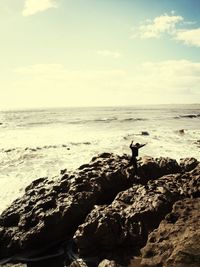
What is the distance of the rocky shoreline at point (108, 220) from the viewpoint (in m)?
7.66

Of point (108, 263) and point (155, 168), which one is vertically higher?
point (155, 168)

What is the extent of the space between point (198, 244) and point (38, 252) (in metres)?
4.96

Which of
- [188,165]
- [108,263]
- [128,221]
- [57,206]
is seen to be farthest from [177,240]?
[188,165]

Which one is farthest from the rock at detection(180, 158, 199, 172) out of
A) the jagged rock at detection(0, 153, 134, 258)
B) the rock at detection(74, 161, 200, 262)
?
the rock at detection(74, 161, 200, 262)

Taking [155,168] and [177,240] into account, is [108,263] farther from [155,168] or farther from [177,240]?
[155,168]

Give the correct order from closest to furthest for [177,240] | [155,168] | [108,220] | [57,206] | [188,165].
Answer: [177,240] → [108,220] → [57,206] → [155,168] → [188,165]

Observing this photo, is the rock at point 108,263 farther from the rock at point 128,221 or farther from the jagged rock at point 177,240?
the jagged rock at point 177,240

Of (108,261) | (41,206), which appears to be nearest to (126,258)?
(108,261)

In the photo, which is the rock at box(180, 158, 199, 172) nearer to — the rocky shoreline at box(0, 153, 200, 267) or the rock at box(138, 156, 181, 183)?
the rock at box(138, 156, 181, 183)

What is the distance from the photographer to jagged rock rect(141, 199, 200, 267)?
21.5 ft

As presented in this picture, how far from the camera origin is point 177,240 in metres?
7.26

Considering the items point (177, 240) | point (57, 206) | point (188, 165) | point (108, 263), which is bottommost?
point (108, 263)

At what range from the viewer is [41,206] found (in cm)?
1067

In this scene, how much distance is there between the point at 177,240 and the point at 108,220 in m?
2.21
